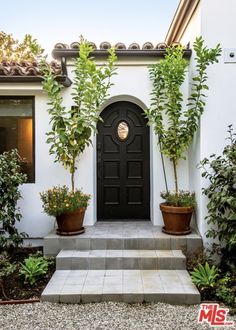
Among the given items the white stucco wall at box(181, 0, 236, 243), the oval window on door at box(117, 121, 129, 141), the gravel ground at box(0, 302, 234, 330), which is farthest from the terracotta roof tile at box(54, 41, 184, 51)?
the gravel ground at box(0, 302, 234, 330)

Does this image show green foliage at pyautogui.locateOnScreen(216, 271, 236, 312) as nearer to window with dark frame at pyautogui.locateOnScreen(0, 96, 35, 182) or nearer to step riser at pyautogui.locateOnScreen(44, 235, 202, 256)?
step riser at pyautogui.locateOnScreen(44, 235, 202, 256)

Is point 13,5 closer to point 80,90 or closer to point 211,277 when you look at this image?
point 80,90

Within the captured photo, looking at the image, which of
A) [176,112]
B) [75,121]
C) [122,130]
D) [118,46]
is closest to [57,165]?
[75,121]

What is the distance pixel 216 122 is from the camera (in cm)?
587

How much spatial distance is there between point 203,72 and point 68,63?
2.62 metres

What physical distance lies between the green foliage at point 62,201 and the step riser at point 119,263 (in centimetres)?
84

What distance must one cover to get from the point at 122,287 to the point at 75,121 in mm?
2868

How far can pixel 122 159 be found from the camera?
7.16 m

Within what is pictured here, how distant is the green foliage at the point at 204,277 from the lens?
4664 millimetres

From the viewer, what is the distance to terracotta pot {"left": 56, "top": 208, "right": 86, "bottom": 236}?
579 centimetres

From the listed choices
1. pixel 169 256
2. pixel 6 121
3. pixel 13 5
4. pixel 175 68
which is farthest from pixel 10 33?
pixel 169 256

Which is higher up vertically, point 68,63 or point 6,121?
point 68,63

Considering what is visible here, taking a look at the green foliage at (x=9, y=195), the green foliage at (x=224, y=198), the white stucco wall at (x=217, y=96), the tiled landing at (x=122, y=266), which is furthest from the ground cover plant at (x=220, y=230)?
the green foliage at (x=9, y=195)

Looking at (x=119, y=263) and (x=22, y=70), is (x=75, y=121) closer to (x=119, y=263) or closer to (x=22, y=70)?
(x=22, y=70)
